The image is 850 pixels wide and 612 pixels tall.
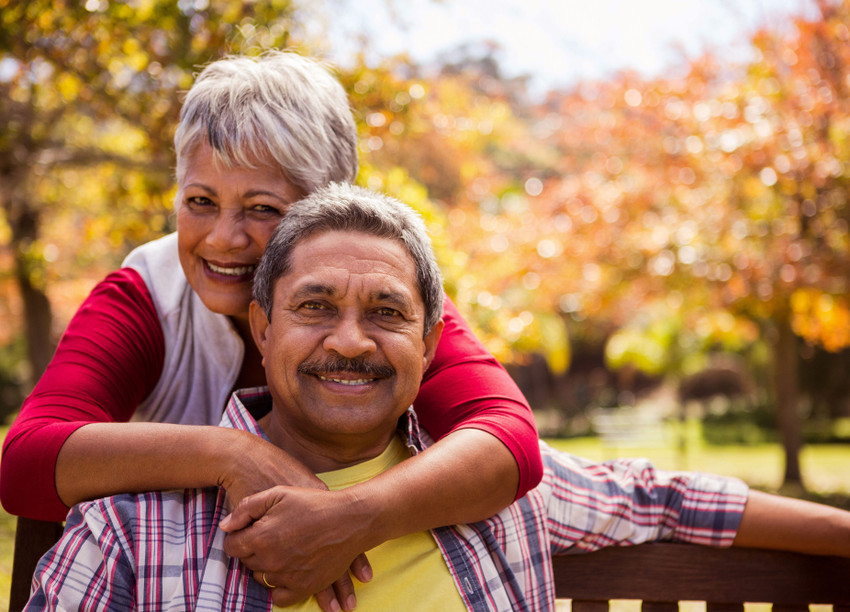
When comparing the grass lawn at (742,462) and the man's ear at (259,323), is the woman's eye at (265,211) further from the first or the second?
the grass lawn at (742,462)

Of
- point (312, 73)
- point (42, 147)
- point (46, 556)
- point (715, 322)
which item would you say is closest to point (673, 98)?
point (715, 322)

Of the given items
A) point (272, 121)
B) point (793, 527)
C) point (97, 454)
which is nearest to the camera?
point (97, 454)

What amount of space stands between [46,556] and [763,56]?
938 cm

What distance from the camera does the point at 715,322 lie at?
39.3 ft

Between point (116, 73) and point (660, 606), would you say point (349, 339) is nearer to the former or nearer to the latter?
point (660, 606)

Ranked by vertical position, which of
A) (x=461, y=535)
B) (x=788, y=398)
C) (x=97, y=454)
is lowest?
(x=788, y=398)

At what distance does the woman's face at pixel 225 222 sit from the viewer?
80.7 inches

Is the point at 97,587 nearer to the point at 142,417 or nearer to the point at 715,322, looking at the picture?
the point at 142,417

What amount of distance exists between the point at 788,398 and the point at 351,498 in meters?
10.4

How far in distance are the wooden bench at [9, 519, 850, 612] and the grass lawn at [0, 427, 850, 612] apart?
419 centimetres

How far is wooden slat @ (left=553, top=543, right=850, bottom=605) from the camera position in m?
2.20

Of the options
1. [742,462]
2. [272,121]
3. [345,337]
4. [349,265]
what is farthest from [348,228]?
[742,462]

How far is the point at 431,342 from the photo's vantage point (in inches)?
79.0

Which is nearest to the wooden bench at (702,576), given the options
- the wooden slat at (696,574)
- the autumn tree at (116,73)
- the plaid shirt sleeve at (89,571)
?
the wooden slat at (696,574)
